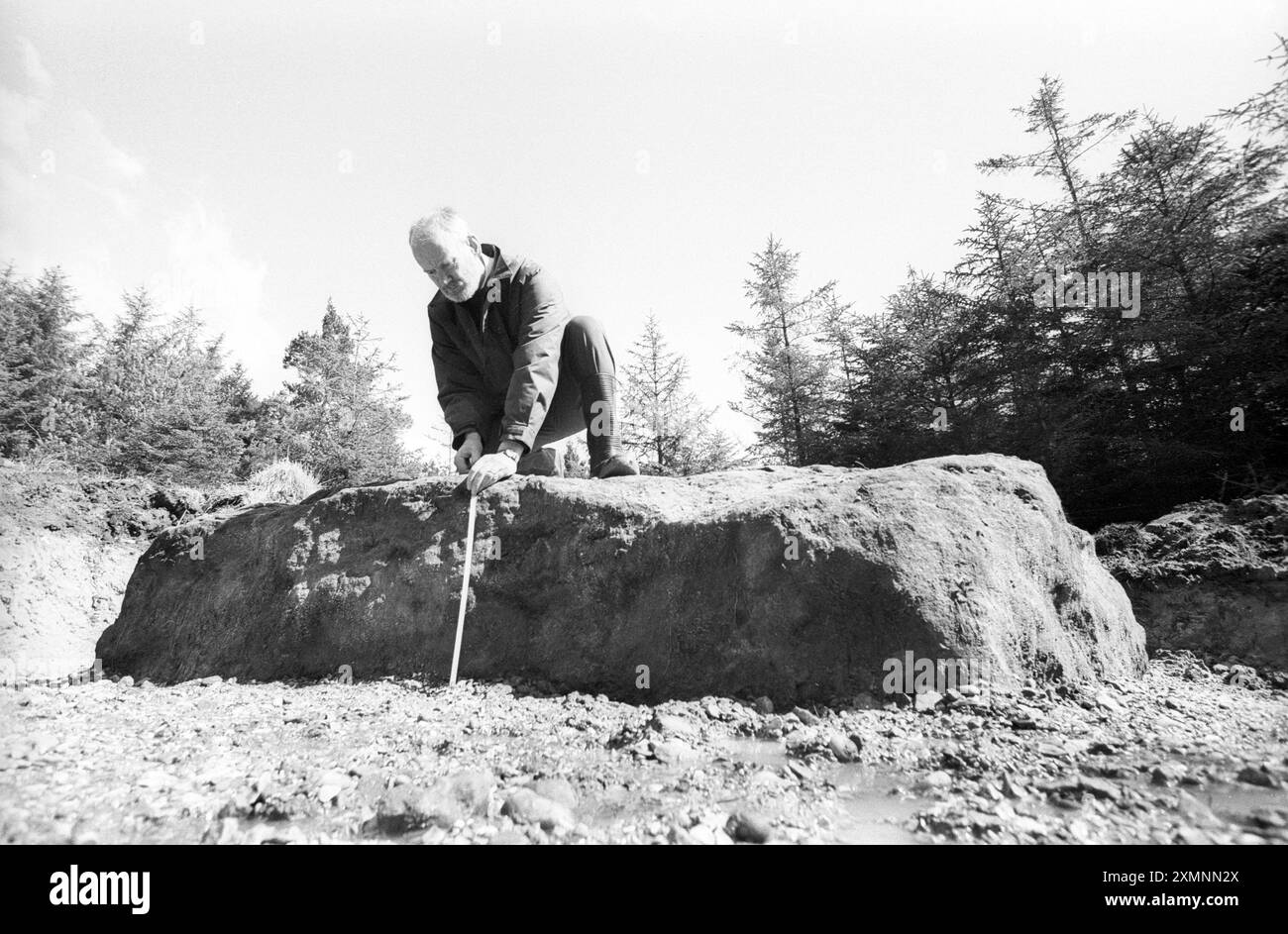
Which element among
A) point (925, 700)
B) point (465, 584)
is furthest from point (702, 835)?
point (465, 584)

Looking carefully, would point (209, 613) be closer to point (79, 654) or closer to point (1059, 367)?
point (79, 654)

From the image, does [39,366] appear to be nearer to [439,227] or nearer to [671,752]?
[439,227]

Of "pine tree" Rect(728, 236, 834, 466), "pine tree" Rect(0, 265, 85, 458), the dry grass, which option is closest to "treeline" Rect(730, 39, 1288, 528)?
"pine tree" Rect(728, 236, 834, 466)

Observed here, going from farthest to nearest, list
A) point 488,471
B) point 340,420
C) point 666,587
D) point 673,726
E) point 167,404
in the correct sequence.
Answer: point 340,420, point 167,404, point 488,471, point 666,587, point 673,726

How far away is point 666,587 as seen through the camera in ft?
7.99

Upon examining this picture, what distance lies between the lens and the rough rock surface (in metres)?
3.04

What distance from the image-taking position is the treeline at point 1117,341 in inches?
256

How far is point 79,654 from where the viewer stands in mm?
6055

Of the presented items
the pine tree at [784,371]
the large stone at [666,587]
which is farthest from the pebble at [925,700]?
the pine tree at [784,371]

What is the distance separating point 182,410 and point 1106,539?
1941 cm

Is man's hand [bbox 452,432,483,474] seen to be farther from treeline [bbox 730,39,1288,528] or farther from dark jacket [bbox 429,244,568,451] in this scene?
treeline [bbox 730,39,1288,528]

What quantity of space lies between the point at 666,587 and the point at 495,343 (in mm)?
1933

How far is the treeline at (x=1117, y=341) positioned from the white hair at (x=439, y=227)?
465cm

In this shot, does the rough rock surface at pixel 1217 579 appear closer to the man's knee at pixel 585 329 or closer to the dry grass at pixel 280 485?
the man's knee at pixel 585 329
